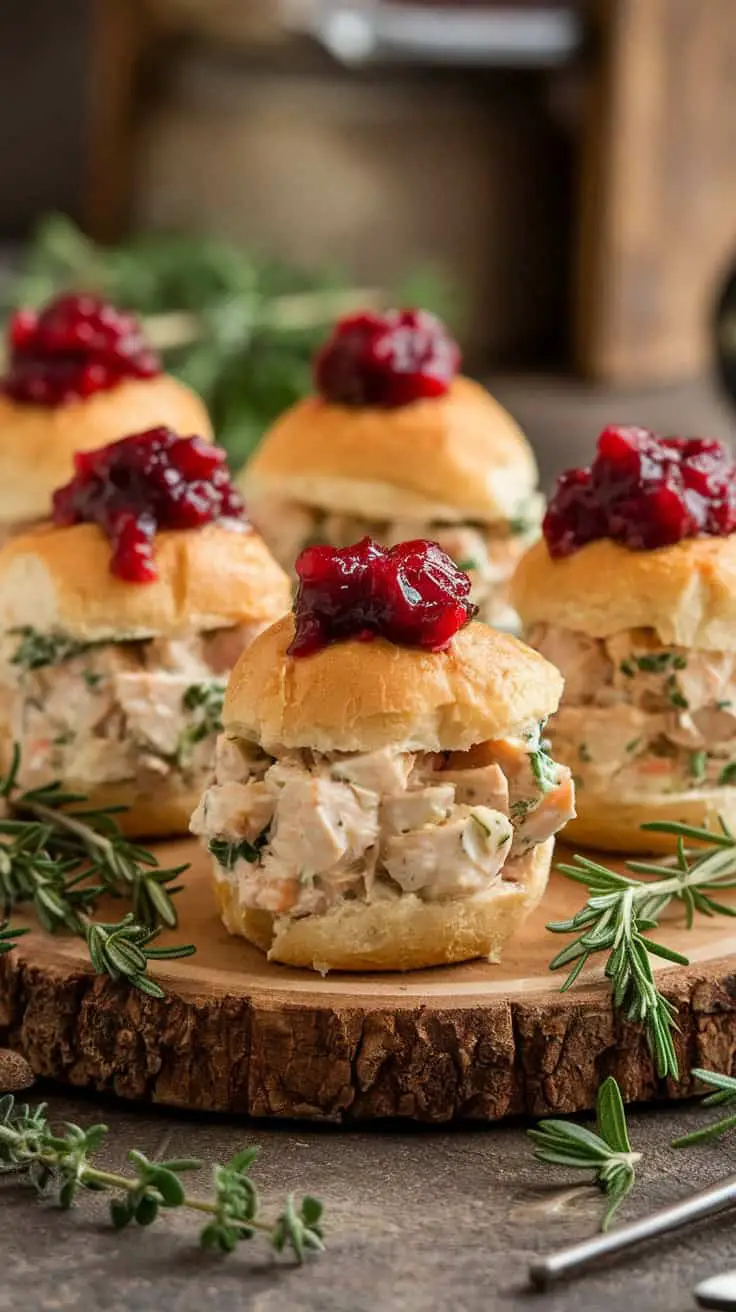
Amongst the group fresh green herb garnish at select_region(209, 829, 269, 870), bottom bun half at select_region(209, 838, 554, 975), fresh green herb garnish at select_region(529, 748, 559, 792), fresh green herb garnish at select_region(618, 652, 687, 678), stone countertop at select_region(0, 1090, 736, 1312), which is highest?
fresh green herb garnish at select_region(618, 652, 687, 678)

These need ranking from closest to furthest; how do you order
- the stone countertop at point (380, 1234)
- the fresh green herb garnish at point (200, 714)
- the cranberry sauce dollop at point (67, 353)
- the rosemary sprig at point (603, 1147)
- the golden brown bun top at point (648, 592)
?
the stone countertop at point (380, 1234), the rosemary sprig at point (603, 1147), the golden brown bun top at point (648, 592), the fresh green herb garnish at point (200, 714), the cranberry sauce dollop at point (67, 353)

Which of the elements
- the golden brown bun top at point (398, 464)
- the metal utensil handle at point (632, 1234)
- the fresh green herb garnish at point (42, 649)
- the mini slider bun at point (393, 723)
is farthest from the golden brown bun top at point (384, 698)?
the golden brown bun top at point (398, 464)

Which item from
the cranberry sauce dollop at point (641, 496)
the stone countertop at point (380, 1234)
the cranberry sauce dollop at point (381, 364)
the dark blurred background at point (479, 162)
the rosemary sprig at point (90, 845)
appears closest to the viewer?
the stone countertop at point (380, 1234)

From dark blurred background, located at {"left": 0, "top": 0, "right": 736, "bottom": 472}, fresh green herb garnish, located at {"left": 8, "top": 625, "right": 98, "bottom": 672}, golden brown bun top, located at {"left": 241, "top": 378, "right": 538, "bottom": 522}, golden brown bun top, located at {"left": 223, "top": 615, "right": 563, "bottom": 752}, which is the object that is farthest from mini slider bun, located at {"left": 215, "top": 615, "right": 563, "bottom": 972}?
dark blurred background, located at {"left": 0, "top": 0, "right": 736, "bottom": 472}

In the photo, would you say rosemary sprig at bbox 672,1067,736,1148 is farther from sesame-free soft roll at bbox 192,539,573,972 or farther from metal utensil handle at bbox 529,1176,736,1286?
sesame-free soft roll at bbox 192,539,573,972

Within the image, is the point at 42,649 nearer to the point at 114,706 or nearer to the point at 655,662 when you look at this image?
the point at 114,706

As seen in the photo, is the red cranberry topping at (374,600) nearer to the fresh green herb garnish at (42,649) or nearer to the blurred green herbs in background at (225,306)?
the fresh green herb garnish at (42,649)

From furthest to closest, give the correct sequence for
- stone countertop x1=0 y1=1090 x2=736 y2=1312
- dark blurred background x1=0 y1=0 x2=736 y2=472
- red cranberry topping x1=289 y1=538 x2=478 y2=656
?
dark blurred background x1=0 y1=0 x2=736 y2=472, red cranberry topping x1=289 y1=538 x2=478 y2=656, stone countertop x1=0 y1=1090 x2=736 y2=1312

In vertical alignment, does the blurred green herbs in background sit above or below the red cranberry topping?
below

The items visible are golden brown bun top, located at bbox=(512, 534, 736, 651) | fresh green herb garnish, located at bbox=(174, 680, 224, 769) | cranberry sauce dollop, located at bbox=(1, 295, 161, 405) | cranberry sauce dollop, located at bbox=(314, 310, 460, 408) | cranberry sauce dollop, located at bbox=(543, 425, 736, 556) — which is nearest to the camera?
golden brown bun top, located at bbox=(512, 534, 736, 651)

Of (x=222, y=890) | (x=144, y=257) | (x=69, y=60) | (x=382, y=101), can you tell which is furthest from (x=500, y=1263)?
(x=69, y=60)
